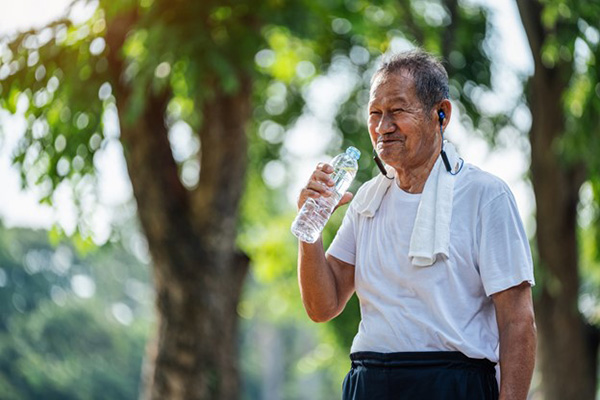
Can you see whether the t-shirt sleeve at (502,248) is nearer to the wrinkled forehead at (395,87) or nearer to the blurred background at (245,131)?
the wrinkled forehead at (395,87)

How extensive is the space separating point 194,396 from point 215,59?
2909 mm

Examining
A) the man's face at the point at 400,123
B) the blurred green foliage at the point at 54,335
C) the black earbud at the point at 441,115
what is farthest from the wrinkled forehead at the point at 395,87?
the blurred green foliage at the point at 54,335

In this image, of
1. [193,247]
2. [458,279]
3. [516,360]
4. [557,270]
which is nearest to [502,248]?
[458,279]

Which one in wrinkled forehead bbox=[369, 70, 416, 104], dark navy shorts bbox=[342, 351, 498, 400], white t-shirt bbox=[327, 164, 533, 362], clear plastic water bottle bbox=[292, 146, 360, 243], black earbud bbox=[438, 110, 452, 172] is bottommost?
dark navy shorts bbox=[342, 351, 498, 400]

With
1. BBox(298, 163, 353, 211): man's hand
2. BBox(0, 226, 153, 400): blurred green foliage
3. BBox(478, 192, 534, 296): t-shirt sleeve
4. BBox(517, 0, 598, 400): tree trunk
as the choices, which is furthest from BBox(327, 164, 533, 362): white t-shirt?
BBox(0, 226, 153, 400): blurred green foliage

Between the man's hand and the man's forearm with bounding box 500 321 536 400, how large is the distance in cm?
56

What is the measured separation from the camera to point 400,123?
294cm

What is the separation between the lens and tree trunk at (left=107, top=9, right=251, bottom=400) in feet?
30.9

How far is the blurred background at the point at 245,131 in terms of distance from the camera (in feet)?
27.9

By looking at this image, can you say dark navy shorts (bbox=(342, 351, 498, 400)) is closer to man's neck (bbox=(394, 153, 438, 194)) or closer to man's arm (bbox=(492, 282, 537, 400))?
man's arm (bbox=(492, 282, 537, 400))

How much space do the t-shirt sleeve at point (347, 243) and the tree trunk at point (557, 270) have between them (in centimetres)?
858

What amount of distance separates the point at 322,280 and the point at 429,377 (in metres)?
0.42

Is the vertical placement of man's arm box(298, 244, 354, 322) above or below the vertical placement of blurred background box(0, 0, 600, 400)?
below

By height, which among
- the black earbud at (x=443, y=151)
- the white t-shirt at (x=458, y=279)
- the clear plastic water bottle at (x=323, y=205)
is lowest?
the white t-shirt at (x=458, y=279)
